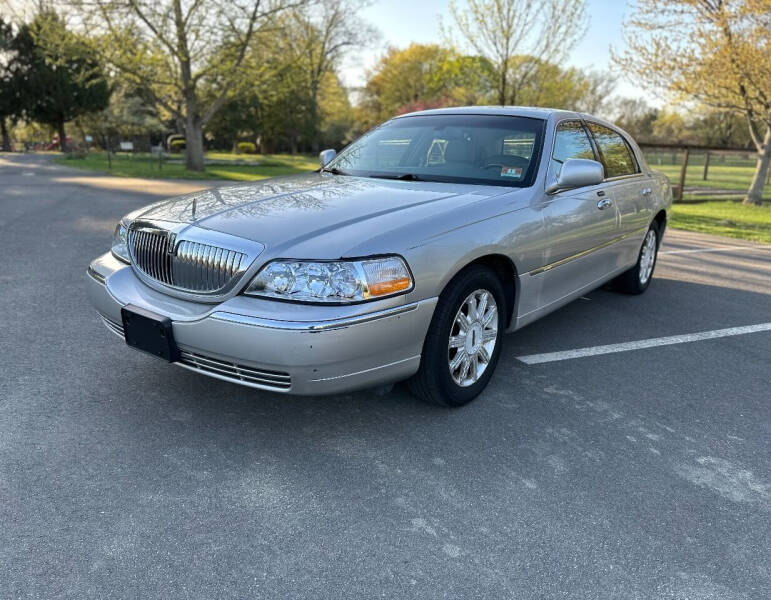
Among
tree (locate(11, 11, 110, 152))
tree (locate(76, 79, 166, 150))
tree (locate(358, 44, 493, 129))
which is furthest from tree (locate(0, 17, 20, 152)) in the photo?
tree (locate(358, 44, 493, 129))

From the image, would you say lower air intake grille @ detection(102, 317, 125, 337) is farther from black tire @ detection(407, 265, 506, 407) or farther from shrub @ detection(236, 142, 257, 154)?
shrub @ detection(236, 142, 257, 154)

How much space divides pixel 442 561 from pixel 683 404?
210 centimetres

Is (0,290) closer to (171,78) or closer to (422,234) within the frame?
(422,234)

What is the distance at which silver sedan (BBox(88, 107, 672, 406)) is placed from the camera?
2.67 meters

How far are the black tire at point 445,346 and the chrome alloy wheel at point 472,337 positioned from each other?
0.14 feet

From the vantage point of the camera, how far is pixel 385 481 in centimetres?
267

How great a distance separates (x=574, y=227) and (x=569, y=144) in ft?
2.17

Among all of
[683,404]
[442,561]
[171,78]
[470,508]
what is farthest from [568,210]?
[171,78]

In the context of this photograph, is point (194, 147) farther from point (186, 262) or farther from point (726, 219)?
point (186, 262)

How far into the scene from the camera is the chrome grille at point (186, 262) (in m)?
2.79

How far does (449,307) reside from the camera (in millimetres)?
3064

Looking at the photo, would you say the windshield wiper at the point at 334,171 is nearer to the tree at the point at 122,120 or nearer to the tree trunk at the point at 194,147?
the tree trunk at the point at 194,147

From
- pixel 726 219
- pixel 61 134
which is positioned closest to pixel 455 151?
pixel 726 219

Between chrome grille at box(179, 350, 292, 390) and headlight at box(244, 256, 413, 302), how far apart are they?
340mm
